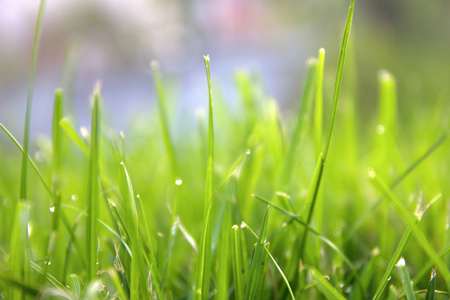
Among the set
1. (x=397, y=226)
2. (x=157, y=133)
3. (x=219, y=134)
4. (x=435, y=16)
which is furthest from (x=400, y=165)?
(x=435, y=16)

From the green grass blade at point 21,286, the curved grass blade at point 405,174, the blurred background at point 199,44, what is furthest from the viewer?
the blurred background at point 199,44

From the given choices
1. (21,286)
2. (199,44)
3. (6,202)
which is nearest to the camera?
(21,286)

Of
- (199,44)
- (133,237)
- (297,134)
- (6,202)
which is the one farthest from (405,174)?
(199,44)

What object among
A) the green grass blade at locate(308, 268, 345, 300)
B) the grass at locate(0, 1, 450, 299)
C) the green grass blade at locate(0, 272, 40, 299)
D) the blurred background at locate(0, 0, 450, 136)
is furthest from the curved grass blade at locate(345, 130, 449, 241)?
the blurred background at locate(0, 0, 450, 136)

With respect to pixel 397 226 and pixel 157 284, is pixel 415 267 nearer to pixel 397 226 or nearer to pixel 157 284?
pixel 397 226

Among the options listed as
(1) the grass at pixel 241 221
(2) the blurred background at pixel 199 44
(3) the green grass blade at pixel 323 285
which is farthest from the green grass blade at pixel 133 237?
(2) the blurred background at pixel 199 44

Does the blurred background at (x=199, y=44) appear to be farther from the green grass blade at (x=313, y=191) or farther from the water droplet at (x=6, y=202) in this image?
the green grass blade at (x=313, y=191)

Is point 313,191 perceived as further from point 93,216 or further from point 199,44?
point 199,44
